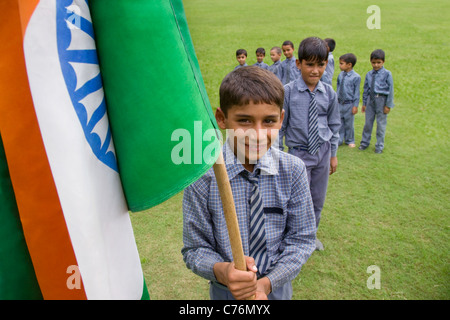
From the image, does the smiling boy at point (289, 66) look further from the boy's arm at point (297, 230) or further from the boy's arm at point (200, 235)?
the boy's arm at point (200, 235)

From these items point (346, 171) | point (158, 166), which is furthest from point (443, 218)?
point (158, 166)

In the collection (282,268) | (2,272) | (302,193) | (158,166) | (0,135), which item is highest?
(0,135)

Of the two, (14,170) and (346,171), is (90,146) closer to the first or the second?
(14,170)

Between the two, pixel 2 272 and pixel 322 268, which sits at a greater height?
pixel 2 272

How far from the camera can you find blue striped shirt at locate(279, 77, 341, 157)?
123 inches

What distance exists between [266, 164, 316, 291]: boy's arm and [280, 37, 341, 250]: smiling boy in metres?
1.61

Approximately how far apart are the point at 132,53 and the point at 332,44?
275 inches

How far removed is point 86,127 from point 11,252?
1.25 ft

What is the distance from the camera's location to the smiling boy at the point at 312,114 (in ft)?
10.2

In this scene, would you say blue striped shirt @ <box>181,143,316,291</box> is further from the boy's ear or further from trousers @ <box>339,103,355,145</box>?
trousers @ <box>339,103,355,145</box>

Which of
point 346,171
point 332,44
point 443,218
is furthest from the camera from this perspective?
point 332,44

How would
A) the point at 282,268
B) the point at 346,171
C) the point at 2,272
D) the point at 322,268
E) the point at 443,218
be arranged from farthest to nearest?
1. the point at 346,171
2. the point at 443,218
3. the point at 322,268
4. the point at 282,268
5. the point at 2,272

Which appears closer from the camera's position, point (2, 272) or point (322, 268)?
point (2, 272)
